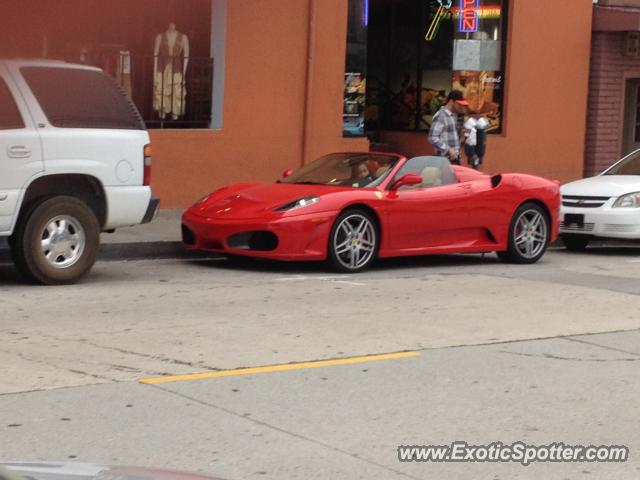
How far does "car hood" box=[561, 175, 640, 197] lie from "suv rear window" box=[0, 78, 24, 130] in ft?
24.9

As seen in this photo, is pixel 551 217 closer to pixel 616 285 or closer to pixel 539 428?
pixel 616 285

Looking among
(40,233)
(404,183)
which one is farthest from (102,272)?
(404,183)

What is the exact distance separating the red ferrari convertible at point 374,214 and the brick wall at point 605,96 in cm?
806

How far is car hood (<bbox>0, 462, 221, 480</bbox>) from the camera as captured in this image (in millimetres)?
3178

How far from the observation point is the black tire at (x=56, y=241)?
11055 mm

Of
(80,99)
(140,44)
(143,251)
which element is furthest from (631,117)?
(80,99)

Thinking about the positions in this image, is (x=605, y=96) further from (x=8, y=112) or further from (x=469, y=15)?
(x=8, y=112)

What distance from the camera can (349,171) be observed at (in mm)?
13445

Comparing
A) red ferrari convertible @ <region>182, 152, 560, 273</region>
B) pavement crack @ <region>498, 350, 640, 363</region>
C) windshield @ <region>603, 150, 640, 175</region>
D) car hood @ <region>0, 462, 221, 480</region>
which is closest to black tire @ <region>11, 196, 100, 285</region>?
red ferrari convertible @ <region>182, 152, 560, 273</region>

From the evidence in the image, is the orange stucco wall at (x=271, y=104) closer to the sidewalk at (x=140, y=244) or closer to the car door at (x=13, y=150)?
the sidewalk at (x=140, y=244)

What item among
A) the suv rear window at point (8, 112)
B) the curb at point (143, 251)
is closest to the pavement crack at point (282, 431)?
the suv rear window at point (8, 112)

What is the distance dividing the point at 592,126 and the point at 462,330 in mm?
13411

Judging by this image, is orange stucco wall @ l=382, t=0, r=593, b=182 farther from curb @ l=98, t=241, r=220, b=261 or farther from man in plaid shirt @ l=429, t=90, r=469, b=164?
curb @ l=98, t=241, r=220, b=261

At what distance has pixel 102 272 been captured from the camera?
41.0ft
